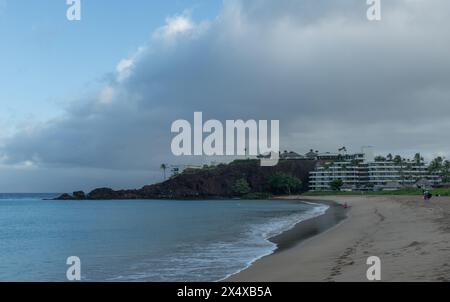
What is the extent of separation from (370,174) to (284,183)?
35924 millimetres

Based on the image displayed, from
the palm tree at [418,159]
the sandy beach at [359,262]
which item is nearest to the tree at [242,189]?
the palm tree at [418,159]

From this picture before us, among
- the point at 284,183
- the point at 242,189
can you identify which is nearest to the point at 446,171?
the point at 284,183

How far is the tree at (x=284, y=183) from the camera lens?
18812 cm

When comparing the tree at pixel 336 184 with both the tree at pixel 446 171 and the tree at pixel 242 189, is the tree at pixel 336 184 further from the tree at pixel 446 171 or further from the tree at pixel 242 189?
the tree at pixel 242 189

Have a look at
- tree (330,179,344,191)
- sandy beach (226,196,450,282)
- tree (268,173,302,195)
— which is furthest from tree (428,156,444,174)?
sandy beach (226,196,450,282)

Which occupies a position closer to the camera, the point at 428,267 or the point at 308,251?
the point at 428,267

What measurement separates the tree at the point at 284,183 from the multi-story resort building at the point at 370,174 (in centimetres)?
872

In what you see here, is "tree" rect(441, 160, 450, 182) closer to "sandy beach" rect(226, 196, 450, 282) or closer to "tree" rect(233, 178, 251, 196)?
"tree" rect(233, 178, 251, 196)

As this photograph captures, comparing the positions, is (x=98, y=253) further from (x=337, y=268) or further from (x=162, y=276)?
(x=337, y=268)

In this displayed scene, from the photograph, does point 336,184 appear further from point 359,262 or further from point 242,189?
point 359,262

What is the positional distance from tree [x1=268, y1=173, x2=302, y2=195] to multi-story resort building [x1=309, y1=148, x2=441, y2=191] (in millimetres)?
8722

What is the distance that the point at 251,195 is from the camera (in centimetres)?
18925
